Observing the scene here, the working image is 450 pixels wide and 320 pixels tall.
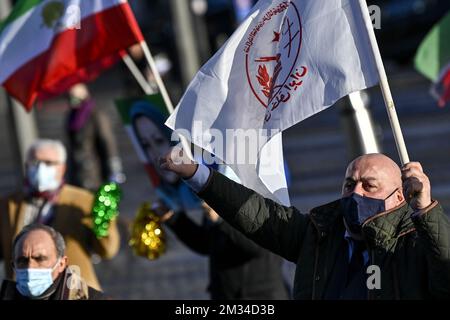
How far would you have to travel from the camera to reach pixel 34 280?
5.96 m

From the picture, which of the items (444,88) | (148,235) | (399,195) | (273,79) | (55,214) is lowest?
(399,195)

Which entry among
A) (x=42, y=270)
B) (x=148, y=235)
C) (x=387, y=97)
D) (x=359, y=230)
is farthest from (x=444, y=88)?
(x=359, y=230)

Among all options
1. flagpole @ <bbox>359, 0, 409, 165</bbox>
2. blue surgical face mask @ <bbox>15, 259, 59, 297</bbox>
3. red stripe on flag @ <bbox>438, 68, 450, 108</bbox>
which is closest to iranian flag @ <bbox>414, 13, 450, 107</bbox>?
red stripe on flag @ <bbox>438, 68, 450, 108</bbox>

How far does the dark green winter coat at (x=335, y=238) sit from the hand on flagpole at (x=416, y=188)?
0.04 metres

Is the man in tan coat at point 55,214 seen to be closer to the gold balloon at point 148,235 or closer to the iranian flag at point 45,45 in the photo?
the gold balloon at point 148,235

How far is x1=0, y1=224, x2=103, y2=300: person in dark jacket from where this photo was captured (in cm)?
597

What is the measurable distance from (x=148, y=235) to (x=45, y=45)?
4.77ft

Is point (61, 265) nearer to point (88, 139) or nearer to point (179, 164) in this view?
point (179, 164)

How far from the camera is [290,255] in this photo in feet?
17.6

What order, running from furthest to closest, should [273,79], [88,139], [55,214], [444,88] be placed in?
1. [88,139]
2. [444,88]
3. [55,214]
4. [273,79]

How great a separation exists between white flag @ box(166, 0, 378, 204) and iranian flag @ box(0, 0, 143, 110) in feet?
6.53

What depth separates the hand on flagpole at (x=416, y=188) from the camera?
4711 millimetres

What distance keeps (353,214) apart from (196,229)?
2613 millimetres
